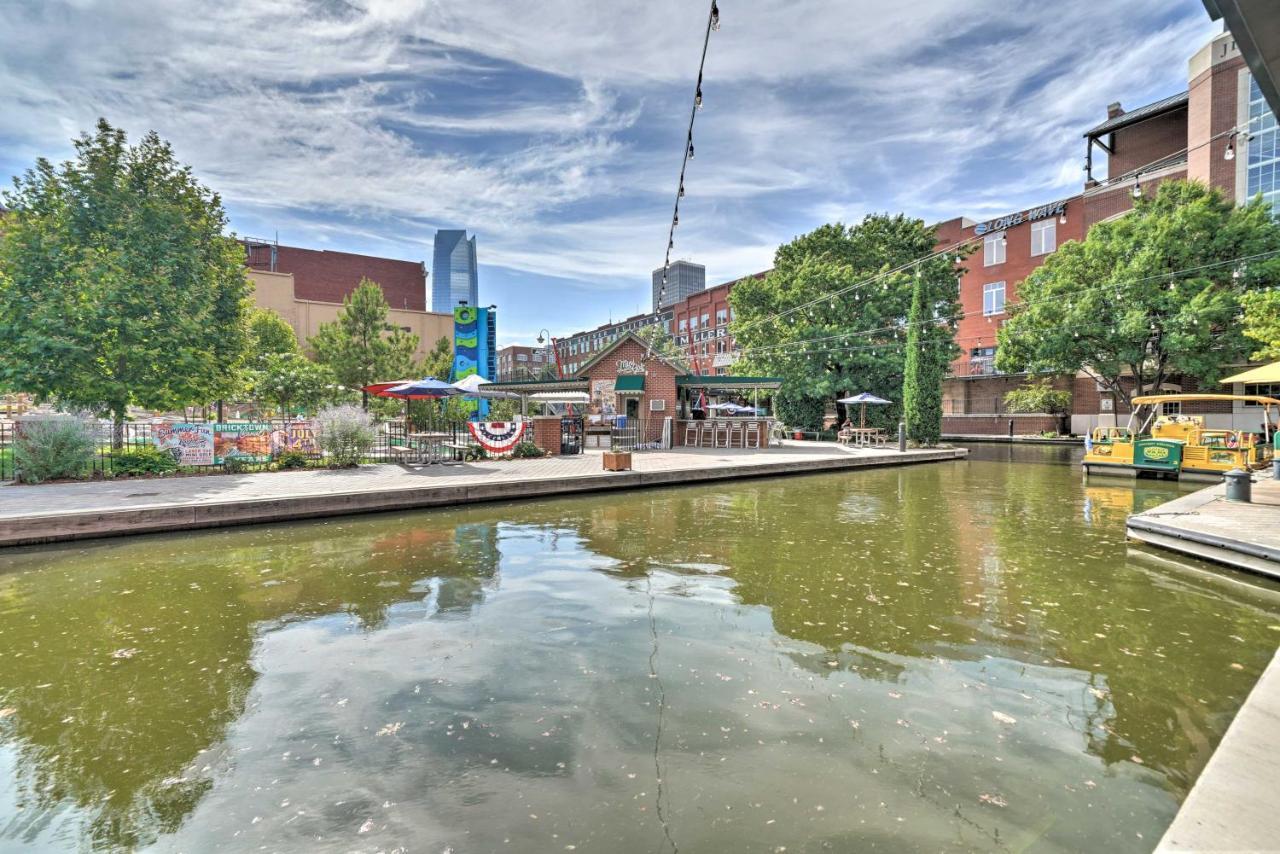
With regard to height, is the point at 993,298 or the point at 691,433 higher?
the point at 993,298

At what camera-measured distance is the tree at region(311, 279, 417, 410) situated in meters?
28.2

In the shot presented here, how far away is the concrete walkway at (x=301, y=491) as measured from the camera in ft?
29.0

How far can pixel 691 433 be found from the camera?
24.7 metres

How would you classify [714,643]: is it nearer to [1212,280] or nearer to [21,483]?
[21,483]

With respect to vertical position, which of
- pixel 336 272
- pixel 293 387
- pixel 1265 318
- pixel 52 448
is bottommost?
pixel 52 448

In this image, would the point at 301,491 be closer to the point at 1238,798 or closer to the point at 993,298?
the point at 1238,798

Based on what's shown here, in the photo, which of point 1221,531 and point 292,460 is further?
point 292,460

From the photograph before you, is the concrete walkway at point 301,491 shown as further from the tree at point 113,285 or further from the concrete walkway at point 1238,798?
the concrete walkway at point 1238,798

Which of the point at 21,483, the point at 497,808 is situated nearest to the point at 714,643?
the point at 497,808

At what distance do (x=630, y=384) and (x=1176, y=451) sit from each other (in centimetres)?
1721

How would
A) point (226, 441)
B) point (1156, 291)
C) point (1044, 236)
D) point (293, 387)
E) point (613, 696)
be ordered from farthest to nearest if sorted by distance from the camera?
point (1044, 236), point (1156, 291), point (293, 387), point (226, 441), point (613, 696)

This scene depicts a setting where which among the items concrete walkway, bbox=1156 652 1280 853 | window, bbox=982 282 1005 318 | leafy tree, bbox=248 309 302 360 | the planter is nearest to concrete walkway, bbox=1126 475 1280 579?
concrete walkway, bbox=1156 652 1280 853

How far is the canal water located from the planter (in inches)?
261

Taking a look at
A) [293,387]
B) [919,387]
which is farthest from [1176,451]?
[293,387]
